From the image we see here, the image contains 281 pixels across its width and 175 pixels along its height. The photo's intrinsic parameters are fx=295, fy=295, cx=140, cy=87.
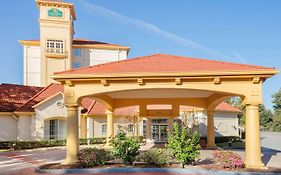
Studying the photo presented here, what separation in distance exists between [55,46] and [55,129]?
22470 mm

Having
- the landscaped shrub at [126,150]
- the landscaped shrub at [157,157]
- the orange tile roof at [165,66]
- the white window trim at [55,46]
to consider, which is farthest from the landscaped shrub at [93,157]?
the white window trim at [55,46]

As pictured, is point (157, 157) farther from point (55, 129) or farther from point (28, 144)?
point (55, 129)

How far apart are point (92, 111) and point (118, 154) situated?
18.5 m

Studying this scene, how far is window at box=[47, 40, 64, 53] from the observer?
48469 mm

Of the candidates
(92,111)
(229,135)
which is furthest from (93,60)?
(229,135)

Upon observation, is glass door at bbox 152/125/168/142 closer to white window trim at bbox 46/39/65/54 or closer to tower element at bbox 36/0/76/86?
tower element at bbox 36/0/76/86

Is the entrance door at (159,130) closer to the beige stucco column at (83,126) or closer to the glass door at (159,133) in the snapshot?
the glass door at (159,133)

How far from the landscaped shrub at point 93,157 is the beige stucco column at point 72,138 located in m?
0.38

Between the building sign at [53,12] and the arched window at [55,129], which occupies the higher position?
the building sign at [53,12]

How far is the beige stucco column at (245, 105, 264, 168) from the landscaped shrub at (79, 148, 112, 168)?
6541 mm

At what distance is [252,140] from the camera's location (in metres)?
13.5

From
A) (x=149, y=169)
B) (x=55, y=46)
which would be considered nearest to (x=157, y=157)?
A: (x=149, y=169)

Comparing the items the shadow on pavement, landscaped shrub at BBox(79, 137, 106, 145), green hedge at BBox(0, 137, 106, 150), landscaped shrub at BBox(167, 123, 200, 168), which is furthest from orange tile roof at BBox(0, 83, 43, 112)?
the shadow on pavement

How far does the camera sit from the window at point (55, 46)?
159 ft
